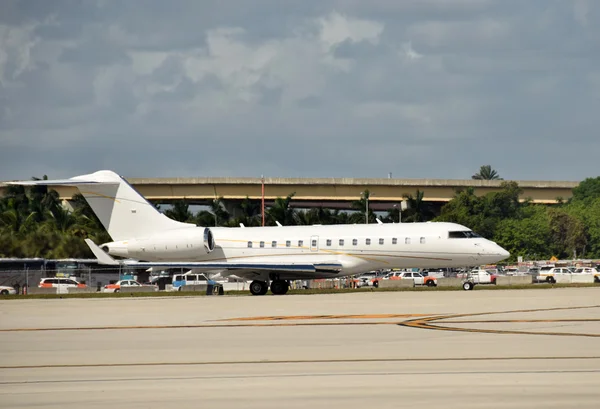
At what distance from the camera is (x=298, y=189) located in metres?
125

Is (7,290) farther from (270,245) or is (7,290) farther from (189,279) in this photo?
(270,245)

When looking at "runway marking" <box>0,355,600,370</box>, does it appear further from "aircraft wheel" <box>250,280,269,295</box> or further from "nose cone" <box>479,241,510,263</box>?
"aircraft wheel" <box>250,280,269,295</box>

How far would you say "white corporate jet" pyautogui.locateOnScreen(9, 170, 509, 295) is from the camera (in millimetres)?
51812

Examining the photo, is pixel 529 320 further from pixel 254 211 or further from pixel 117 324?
pixel 254 211

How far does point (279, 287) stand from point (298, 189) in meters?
70.7

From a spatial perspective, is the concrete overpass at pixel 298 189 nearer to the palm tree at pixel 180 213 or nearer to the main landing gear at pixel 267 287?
the palm tree at pixel 180 213

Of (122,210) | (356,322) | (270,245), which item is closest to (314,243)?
(270,245)

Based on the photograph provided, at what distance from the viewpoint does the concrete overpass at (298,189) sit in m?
124

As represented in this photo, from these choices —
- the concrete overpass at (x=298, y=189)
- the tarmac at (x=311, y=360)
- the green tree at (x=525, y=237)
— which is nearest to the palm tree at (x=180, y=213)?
the concrete overpass at (x=298, y=189)

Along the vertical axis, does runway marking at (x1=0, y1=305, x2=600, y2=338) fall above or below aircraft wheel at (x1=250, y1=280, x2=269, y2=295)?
below

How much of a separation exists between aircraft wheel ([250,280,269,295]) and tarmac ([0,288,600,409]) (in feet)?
74.7

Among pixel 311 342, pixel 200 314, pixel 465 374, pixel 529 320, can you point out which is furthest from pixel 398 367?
pixel 200 314

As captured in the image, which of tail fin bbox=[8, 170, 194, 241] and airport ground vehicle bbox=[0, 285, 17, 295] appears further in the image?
airport ground vehicle bbox=[0, 285, 17, 295]

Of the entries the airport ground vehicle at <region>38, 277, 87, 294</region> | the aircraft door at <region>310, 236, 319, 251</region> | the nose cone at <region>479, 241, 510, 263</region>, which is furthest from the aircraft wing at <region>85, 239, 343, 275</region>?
the airport ground vehicle at <region>38, 277, 87, 294</region>
